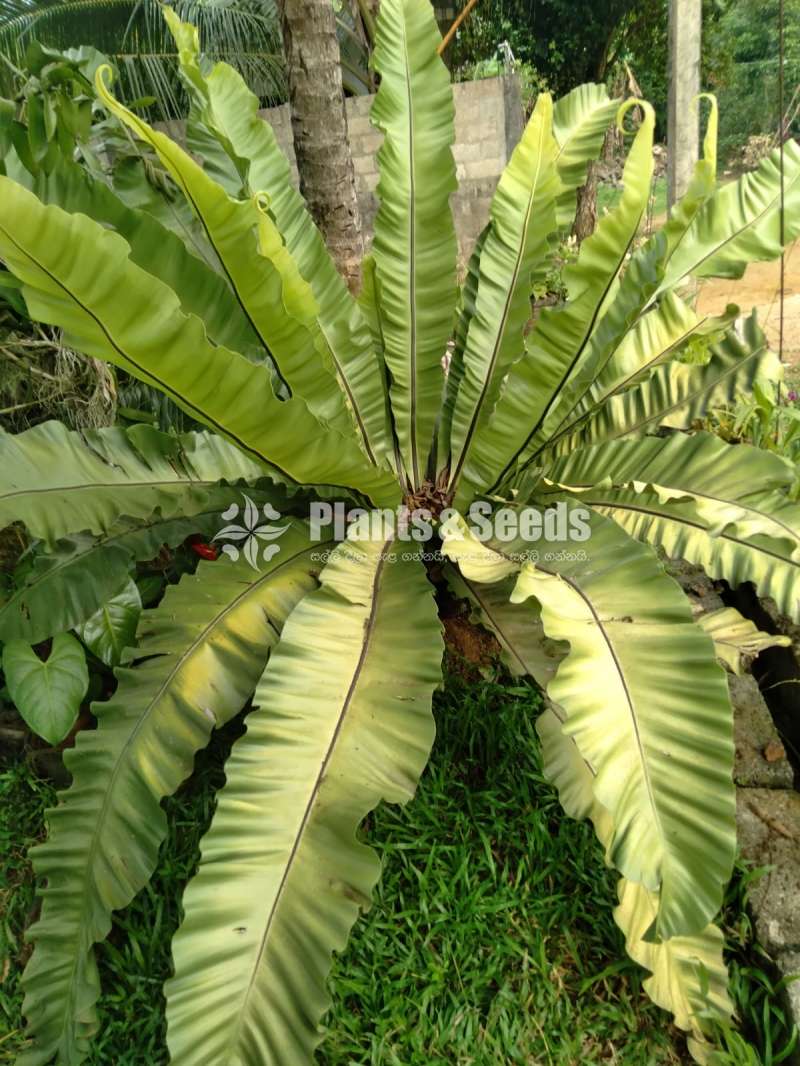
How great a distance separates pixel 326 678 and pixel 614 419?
38.1 inches

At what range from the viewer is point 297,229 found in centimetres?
166

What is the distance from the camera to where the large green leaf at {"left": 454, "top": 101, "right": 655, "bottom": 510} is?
4.67ft

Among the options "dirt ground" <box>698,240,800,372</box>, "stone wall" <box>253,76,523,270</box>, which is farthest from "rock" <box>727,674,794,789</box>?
"stone wall" <box>253,76,523,270</box>

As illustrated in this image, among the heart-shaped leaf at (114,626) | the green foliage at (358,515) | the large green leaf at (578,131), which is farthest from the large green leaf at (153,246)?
the large green leaf at (578,131)

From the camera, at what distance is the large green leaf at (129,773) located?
1.15m

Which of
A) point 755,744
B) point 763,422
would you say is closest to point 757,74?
→ point 763,422

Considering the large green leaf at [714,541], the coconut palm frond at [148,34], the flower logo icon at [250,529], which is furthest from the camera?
the coconut palm frond at [148,34]

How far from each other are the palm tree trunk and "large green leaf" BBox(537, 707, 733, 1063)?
1669mm

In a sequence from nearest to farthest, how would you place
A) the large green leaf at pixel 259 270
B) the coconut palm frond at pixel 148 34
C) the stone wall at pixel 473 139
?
the large green leaf at pixel 259 270 < the stone wall at pixel 473 139 < the coconut palm frond at pixel 148 34

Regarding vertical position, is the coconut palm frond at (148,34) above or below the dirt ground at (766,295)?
above

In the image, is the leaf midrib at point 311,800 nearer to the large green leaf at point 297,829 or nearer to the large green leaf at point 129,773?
the large green leaf at point 297,829

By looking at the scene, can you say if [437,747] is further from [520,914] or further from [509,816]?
[520,914]

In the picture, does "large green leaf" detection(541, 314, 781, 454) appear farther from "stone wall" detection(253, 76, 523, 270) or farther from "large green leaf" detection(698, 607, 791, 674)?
"stone wall" detection(253, 76, 523, 270)

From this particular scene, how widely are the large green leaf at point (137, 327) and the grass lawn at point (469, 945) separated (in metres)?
0.76
